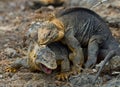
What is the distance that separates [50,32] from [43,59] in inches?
22.6

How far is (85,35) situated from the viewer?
8352 millimetres

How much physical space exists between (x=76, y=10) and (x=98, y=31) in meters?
0.52

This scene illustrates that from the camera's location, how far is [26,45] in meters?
9.50

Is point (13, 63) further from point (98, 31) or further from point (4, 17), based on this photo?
point (4, 17)

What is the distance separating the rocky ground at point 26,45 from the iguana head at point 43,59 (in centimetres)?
27

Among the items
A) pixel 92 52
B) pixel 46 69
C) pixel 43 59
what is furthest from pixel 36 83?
pixel 92 52

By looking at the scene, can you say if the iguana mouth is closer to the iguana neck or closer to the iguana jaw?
the iguana jaw

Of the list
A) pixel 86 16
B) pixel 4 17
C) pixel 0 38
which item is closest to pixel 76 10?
pixel 86 16

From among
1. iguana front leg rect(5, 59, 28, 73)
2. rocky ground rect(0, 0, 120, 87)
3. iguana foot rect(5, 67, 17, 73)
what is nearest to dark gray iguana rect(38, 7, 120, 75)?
rocky ground rect(0, 0, 120, 87)

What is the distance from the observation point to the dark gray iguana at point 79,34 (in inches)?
303

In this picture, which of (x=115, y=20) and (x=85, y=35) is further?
(x=115, y=20)

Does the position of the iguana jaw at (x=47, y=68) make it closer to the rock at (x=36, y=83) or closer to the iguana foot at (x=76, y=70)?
the rock at (x=36, y=83)

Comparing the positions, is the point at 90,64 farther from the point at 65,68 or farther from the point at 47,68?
the point at 47,68

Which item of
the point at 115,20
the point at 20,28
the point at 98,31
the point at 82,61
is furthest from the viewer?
the point at 20,28
